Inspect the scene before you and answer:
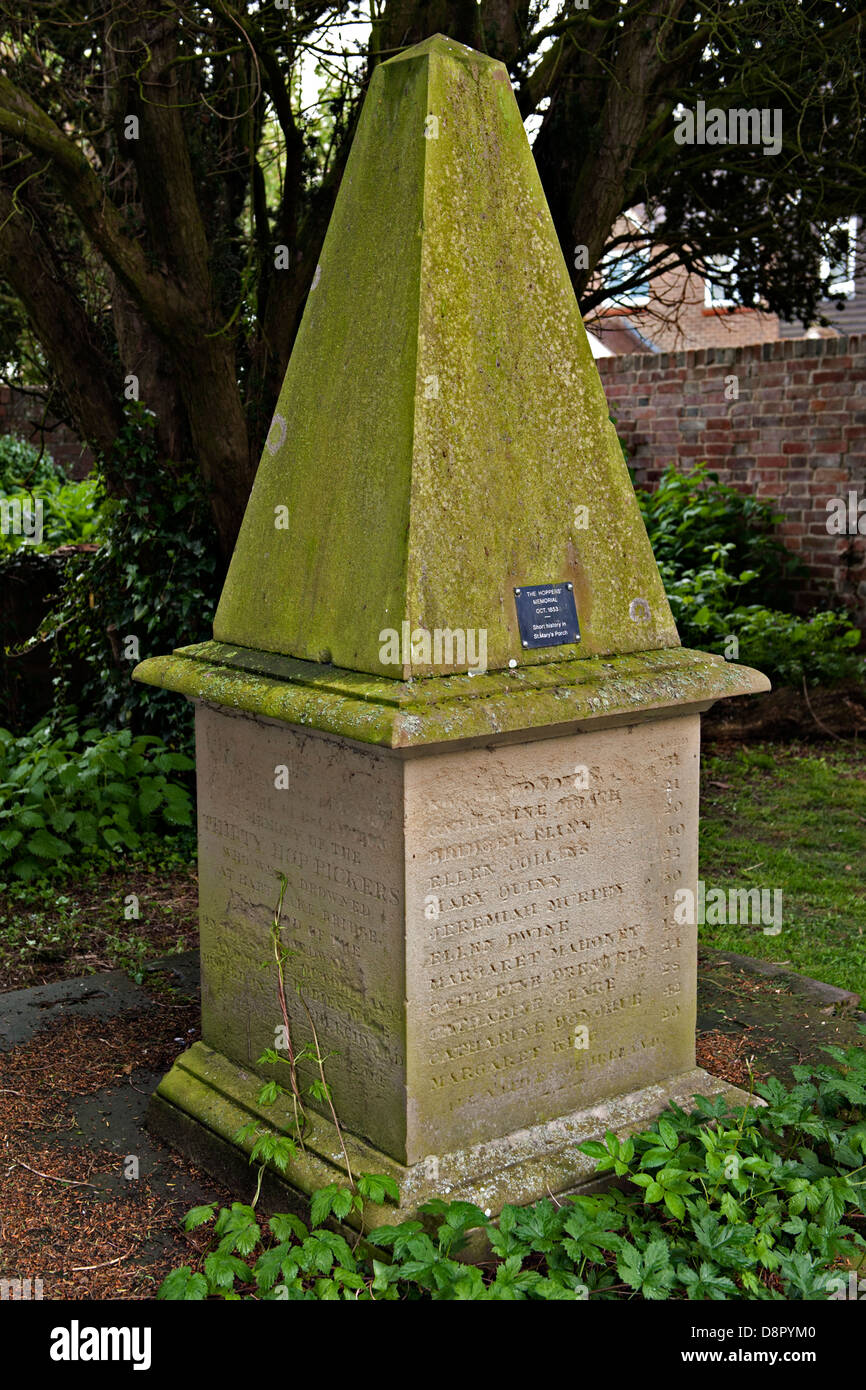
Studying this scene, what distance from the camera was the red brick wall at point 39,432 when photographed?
13141 mm

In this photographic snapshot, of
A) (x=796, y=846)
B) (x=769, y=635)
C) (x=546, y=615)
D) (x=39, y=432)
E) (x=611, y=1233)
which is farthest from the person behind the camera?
(x=39, y=432)

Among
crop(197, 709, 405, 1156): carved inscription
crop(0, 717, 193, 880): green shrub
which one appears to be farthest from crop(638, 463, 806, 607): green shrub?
crop(197, 709, 405, 1156): carved inscription

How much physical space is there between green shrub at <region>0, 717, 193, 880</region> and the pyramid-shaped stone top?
305 centimetres

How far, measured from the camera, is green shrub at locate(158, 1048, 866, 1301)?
2.61m

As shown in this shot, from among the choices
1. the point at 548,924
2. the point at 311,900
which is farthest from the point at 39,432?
the point at 548,924

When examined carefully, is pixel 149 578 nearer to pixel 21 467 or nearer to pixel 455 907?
pixel 455 907

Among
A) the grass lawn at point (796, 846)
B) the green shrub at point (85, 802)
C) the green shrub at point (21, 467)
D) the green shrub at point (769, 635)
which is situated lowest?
the grass lawn at point (796, 846)

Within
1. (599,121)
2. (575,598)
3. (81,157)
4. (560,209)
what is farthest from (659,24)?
(575,598)

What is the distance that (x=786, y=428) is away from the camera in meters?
9.48

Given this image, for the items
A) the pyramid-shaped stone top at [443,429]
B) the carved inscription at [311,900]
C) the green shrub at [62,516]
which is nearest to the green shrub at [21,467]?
the green shrub at [62,516]

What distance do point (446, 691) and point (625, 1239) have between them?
4.07ft

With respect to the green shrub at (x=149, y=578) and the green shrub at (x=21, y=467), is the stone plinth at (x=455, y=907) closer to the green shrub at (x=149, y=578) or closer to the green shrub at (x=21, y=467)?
the green shrub at (x=149, y=578)

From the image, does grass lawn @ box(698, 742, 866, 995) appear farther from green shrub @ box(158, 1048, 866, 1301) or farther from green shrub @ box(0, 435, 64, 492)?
green shrub @ box(0, 435, 64, 492)

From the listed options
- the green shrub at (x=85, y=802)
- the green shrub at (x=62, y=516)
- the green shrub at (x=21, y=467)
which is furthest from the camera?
the green shrub at (x=21, y=467)
